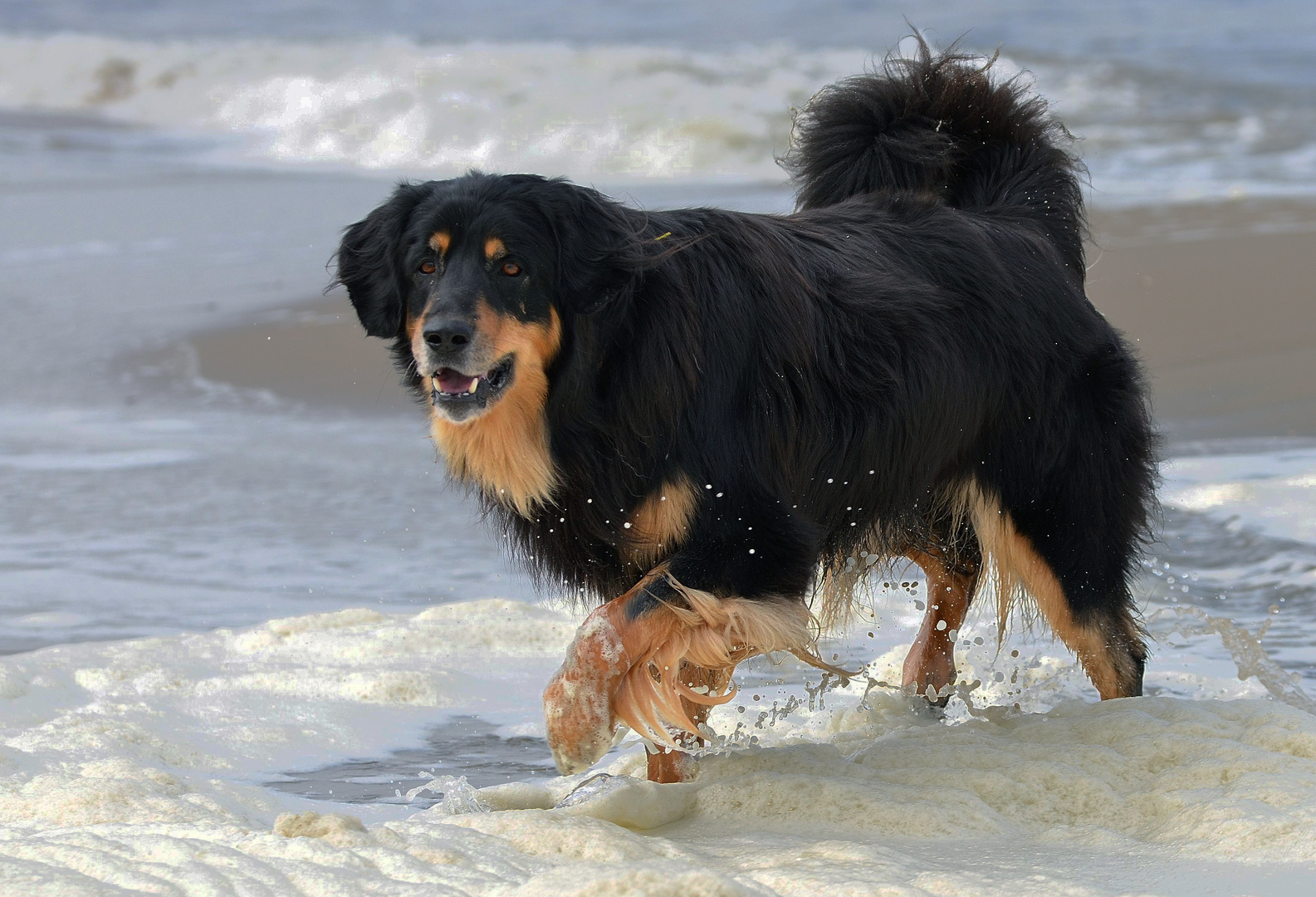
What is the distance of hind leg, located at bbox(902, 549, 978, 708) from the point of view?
4914mm

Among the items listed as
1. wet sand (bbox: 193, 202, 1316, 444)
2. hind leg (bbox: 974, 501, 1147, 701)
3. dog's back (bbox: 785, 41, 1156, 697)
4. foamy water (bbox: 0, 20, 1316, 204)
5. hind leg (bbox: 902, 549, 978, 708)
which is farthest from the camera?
foamy water (bbox: 0, 20, 1316, 204)

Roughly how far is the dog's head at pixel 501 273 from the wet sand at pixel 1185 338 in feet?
14.8

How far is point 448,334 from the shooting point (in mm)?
3506

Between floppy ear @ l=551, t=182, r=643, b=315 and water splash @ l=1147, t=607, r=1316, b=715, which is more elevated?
floppy ear @ l=551, t=182, r=643, b=315

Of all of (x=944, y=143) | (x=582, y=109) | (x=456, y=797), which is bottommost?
(x=456, y=797)

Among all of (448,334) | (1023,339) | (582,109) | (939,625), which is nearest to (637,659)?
(448,334)

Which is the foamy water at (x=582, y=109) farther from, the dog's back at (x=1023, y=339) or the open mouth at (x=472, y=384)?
the open mouth at (x=472, y=384)

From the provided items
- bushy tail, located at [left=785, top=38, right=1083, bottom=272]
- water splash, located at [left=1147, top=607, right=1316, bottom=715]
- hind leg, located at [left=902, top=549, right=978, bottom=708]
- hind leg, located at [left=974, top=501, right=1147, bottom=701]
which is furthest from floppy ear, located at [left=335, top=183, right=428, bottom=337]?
water splash, located at [left=1147, top=607, right=1316, bottom=715]

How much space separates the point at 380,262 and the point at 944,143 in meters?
2.08

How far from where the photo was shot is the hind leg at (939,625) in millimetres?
4914

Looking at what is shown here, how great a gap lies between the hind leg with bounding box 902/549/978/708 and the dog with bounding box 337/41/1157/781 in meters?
0.01

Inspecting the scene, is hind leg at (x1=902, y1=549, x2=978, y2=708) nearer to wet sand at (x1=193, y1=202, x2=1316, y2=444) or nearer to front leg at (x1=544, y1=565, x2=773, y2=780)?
front leg at (x1=544, y1=565, x2=773, y2=780)

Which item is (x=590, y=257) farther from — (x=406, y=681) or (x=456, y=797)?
(x=406, y=681)

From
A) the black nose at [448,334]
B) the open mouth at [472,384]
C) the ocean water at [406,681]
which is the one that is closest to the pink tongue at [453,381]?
the open mouth at [472,384]
